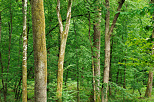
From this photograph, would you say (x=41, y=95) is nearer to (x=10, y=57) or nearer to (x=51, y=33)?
(x=51, y=33)

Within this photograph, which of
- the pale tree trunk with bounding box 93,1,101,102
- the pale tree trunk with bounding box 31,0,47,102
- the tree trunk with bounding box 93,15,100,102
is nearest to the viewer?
the pale tree trunk with bounding box 31,0,47,102

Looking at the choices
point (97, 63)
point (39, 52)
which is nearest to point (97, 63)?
point (97, 63)

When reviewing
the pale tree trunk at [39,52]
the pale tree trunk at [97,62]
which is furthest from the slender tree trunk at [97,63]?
the pale tree trunk at [39,52]

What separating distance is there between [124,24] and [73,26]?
607 cm

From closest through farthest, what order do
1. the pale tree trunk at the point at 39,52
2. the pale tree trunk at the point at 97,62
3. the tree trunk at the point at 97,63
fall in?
the pale tree trunk at the point at 39,52 → the pale tree trunk at the point at 97,62 → the tree trunk at the point at 97,63

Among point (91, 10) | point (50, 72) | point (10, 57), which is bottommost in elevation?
point (50, 72)

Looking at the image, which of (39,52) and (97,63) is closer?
(39,52)

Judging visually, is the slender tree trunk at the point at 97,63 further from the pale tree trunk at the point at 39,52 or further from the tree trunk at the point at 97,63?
the pale tree trunk at the point at 39,52

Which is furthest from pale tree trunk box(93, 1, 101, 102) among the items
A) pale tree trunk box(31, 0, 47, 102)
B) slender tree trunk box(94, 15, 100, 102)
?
pale tree trunk box(31, 0, 47, 102)

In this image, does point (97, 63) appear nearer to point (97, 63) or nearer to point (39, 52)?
point (97, 63)

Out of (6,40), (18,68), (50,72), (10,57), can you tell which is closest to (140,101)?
(50,72)

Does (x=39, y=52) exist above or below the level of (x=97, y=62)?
above

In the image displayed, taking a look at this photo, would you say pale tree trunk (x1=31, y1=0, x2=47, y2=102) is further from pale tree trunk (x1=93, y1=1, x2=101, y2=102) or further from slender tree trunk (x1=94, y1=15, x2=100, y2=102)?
slender tree trunk (x1=94, y1=15, x2=100, y2=102)

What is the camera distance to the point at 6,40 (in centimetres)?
1235
